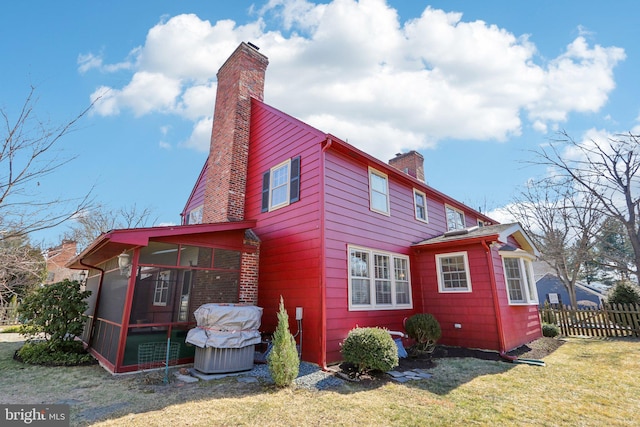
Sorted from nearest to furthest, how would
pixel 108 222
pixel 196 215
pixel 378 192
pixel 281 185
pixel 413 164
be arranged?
pixel 281 185 → pixel 378 192 → pixel 196 215 → pixel 413 164 → pixel 108 222

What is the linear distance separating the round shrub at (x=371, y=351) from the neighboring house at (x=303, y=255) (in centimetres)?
86

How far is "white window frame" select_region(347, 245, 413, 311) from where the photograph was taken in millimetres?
8211

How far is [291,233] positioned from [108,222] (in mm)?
22797

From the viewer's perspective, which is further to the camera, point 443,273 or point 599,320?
point 599,320

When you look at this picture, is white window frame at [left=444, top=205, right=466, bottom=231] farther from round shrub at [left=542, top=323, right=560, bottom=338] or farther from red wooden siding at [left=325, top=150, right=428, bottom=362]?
round shrub at [left=542, top=323, right=560, bottom=338]

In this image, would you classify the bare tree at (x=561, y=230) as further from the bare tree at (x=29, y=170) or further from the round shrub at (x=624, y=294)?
the bare tree at (x=29, y=170)

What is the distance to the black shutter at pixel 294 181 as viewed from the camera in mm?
8711

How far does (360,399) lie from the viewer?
502 cm

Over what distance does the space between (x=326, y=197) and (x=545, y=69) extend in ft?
26.7

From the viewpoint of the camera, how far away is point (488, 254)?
9.05m

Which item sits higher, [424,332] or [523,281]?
[523,281]

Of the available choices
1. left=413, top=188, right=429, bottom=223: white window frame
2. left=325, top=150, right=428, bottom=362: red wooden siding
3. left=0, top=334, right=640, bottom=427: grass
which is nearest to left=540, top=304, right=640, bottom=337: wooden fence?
left=0, top=334, right=640, bottom=427: grass

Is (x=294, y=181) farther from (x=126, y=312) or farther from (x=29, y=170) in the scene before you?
(x=29, y=170)
